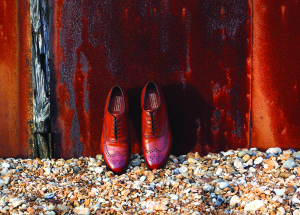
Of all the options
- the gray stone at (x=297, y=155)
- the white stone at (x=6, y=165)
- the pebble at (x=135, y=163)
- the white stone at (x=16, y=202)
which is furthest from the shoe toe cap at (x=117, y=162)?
the gray stone at (x=297, y=155)

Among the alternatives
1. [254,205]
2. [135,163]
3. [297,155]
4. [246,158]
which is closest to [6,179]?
[135,163]

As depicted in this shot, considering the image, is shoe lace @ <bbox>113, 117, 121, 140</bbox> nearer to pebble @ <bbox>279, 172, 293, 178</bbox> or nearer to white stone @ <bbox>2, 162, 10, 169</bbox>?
white stone @ <bbox>2, 162, 10, 169</bbox>

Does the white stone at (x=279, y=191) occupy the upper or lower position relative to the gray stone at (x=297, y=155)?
lower

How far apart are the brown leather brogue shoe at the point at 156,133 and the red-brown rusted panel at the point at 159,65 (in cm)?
19

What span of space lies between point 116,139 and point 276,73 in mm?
1519

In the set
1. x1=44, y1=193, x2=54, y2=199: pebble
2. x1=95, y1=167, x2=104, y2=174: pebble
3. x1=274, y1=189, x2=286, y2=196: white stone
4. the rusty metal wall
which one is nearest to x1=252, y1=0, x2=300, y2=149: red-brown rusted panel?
the rusty metal wall

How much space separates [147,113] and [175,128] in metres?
0.39

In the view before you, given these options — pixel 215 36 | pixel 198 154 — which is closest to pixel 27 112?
pixel 198 154

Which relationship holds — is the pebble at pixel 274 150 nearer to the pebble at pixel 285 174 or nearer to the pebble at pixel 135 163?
the pebble at pixel 285 174

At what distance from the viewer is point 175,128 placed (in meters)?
2.25

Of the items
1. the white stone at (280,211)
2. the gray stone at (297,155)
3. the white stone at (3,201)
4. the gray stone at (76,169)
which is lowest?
the white stone at (280,211)

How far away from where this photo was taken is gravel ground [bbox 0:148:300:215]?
1510mm

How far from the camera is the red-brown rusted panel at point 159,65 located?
2.13 metres

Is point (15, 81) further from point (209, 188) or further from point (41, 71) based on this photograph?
point (209, 188)
